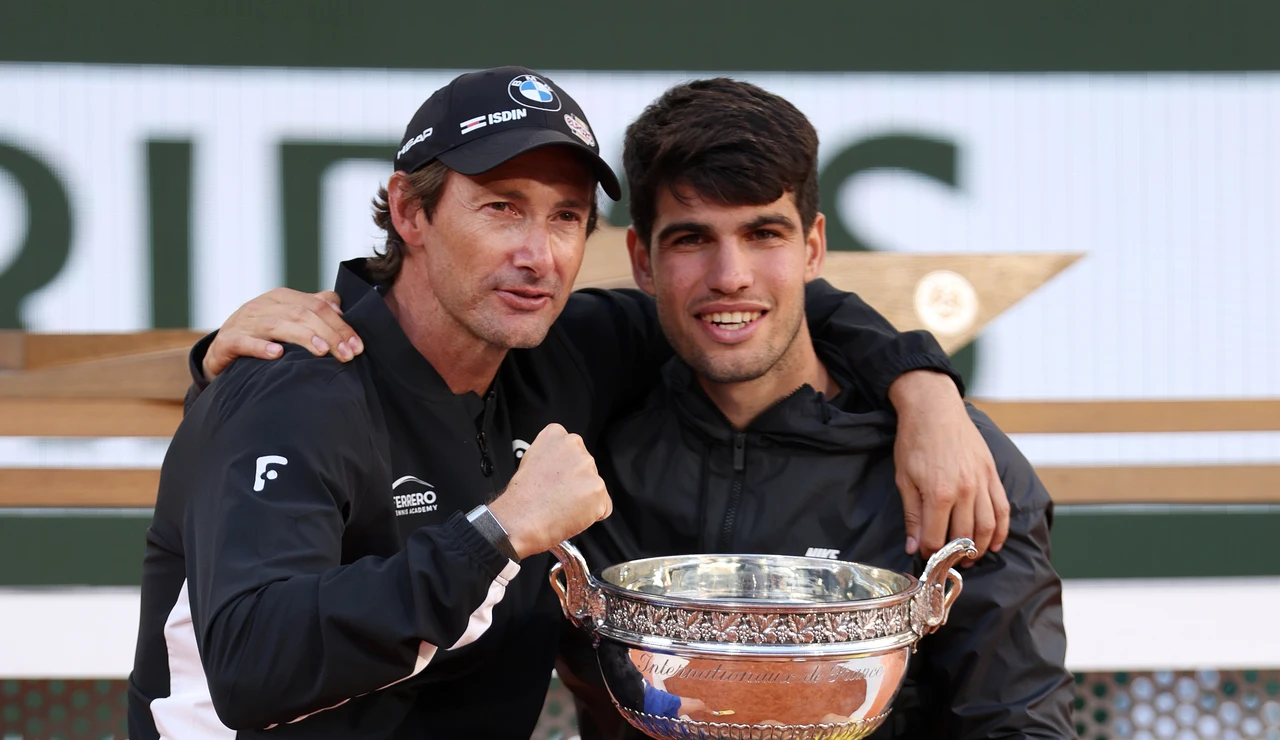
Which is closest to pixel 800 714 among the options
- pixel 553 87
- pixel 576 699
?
pixel 576 699

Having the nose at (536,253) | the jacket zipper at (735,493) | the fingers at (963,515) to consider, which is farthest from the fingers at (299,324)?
the fingers at (963,515)

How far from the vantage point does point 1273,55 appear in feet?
11.3

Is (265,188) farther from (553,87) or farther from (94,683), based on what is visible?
(553,87)

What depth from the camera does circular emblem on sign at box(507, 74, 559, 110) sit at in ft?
5.73

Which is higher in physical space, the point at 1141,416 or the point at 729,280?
the point at 729,280

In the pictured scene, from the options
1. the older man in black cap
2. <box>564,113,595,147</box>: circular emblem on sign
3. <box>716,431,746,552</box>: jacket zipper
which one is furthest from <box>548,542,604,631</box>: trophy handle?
<box>564,113,595,147</box>: circular emblem on sign

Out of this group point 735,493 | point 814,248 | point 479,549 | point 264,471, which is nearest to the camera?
point 479,549

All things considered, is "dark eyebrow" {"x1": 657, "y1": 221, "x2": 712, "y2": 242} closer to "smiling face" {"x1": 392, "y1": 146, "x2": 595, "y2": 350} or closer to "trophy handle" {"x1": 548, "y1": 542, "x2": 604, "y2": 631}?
"smiling face" {"x1": 392, "y1": 146, "x2": 595, "y2": 350}

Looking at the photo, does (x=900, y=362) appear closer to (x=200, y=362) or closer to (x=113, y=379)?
(x=200, y=362)

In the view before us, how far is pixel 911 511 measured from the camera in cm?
184

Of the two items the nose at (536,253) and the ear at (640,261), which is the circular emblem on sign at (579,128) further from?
the ear at (640,261)

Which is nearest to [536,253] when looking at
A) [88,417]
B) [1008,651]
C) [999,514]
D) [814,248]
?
[814,248]

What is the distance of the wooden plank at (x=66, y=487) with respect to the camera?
316 centimetres

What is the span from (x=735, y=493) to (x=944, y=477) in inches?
14.3
